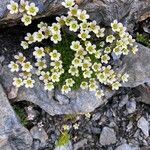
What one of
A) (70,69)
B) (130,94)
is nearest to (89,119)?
(130,94)

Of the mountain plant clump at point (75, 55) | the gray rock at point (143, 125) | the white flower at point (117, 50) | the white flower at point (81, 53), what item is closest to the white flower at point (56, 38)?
the mountain plant clump at point (75, 55)

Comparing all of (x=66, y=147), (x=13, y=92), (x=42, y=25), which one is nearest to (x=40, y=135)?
(x=66, y=147)

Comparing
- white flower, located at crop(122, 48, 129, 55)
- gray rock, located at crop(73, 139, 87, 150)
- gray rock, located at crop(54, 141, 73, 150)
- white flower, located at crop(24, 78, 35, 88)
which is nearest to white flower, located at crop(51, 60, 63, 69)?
white flower, located at crop(24, 78, 35, 88)

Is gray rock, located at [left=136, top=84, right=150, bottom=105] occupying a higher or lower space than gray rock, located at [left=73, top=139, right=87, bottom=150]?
higher

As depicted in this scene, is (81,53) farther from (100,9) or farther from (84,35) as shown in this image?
(100,9)

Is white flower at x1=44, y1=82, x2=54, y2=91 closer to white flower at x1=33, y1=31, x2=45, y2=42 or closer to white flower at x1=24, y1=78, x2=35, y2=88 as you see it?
white flower at x1=24, y1=78, x2=35, y2=88

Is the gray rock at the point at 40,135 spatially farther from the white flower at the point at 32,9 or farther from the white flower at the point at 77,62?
the white flower at the point at 32,9
